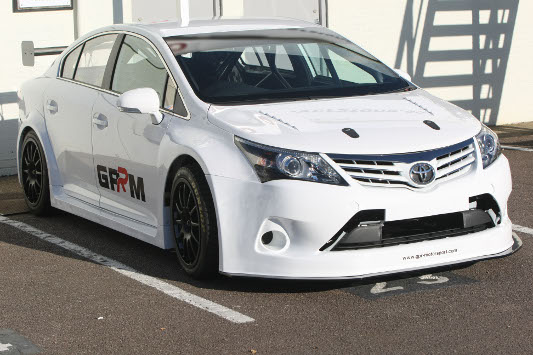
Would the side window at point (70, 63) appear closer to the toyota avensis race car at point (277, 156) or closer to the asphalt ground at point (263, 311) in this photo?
the toyota avensis race car at point (277, 156)

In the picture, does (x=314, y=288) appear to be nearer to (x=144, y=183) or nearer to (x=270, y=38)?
(x=144, y=183)

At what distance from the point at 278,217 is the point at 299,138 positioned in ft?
1.51

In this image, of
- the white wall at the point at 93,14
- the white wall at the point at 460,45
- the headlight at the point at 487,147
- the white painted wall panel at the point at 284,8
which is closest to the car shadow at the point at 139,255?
the headlight at the point at 487,147

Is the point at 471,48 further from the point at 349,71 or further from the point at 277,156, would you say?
the point at 277,156

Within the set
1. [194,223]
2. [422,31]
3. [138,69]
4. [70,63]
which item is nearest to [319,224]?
[194,223]

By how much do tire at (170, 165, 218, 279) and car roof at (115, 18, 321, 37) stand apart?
1.32 m

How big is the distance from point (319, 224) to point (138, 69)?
7.17 feet

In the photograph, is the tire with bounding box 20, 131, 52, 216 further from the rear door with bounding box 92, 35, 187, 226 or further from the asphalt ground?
the asphalt ground

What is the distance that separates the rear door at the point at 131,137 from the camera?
720cm

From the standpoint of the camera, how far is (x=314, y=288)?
21.7 feet

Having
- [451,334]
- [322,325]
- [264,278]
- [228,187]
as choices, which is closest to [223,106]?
[228,187]

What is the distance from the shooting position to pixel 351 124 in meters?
6.50

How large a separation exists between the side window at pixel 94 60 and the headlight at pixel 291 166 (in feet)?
7.33

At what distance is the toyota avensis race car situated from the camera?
20.4 ft
